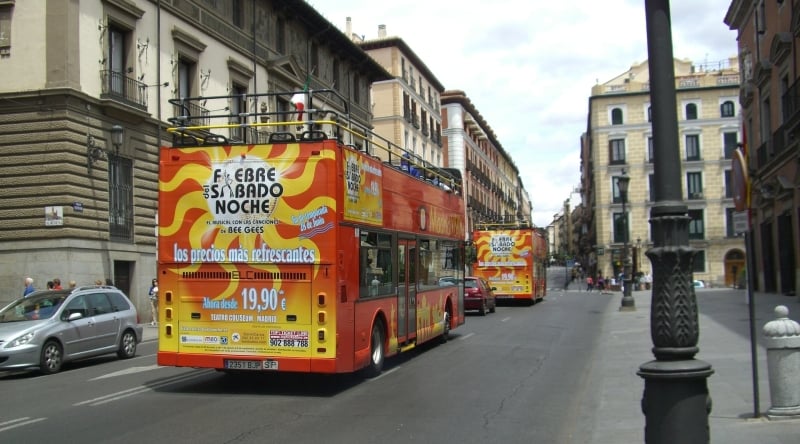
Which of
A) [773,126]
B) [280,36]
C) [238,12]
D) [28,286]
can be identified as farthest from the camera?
[280,36]

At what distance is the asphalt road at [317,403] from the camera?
7.79 m

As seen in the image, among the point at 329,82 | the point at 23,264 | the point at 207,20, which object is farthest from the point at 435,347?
the point at 329,82

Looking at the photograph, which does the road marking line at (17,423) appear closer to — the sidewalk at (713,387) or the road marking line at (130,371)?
the road marking line at (130,371)

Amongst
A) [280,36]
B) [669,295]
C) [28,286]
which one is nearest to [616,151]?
[280,36]

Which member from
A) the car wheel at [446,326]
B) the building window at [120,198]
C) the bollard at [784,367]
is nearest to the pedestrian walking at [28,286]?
the building window at [120,198]

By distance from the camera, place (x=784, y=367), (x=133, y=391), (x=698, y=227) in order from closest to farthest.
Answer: (x=784, y=367) < (x=133, y=391) < (x=698, y=227)

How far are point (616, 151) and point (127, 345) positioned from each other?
218ft

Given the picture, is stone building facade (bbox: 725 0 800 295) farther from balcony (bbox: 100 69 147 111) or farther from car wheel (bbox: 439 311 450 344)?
balcony (bbox: 100 69 147 111)

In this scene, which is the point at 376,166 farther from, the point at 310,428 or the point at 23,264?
the point at 23,264

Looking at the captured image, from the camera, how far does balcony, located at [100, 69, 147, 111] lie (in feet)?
79.3

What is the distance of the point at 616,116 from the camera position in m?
75.6

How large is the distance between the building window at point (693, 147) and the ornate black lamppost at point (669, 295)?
242ft

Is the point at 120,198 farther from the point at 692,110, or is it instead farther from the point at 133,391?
the point at 692,110

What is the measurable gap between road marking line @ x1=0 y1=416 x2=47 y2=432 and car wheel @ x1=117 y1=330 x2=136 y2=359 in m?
6.87
